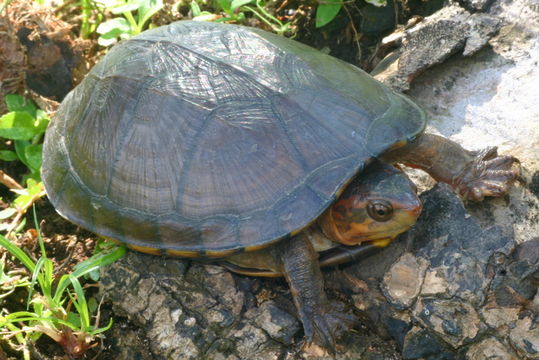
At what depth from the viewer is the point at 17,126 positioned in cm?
325

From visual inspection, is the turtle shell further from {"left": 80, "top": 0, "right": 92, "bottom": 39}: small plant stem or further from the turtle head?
{"left": 80, "top": 0, "right": 92, "bottom": 39}: small plant stem

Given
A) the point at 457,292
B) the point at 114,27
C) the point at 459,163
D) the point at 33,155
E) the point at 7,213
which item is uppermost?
the point at 114,27

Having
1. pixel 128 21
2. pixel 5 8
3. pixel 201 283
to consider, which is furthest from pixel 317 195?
pixel 5 8

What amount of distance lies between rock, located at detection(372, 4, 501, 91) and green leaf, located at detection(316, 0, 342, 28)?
0.59m

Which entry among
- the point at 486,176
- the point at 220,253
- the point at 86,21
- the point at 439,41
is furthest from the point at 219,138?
the point at 86,21

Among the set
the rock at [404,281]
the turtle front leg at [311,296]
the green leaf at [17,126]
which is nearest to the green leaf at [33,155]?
the green leaf at [17,126]

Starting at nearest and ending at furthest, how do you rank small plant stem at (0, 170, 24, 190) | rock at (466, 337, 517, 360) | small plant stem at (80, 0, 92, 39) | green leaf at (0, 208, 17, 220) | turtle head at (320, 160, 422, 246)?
1. rock at (466, 337, 517, 360)
2. turtle head at (320, 160, 422, 246)
3. green leaf at (0, 208, 17, 220)
4. small plant stem at (0, 170, 24, 190)
5. small plant stem at (80, 0, 92, 39)

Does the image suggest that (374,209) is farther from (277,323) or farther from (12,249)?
(12,249)

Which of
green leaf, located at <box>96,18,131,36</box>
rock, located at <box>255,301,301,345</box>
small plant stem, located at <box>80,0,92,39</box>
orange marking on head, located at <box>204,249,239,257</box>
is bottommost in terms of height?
rock, located at <box>255,301,301,345</box>

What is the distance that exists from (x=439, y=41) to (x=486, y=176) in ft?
2.82

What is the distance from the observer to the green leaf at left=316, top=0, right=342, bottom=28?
3.32 metres

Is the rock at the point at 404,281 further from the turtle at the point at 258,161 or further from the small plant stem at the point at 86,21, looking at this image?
the small plant stem at the point at 86,21

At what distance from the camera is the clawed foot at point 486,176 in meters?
2.26

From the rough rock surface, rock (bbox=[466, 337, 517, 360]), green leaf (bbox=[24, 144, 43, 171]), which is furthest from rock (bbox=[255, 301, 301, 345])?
green leaf (bbox=[24, 144, 43, 171])
